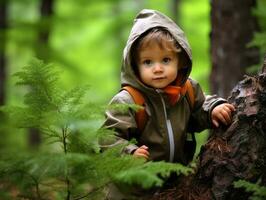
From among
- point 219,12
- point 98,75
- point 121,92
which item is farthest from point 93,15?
point 121,92

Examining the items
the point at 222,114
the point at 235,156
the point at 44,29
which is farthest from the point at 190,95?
the point at 44,29

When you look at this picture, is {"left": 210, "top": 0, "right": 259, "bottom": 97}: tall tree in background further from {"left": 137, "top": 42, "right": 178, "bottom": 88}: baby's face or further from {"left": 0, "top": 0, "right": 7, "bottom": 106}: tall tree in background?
{"left": 0, "top": 0, "right": 7, "bottom": 106}: tall tree in background

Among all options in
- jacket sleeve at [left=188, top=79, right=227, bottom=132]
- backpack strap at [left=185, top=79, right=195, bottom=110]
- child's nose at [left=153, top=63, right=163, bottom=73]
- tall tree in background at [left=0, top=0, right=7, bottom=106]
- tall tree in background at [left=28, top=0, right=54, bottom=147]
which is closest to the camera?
child's nose at [left=153, top=63, right=163, bottom=73]

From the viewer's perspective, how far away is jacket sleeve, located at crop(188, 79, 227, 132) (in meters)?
3.62

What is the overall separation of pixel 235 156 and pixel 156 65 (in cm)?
95

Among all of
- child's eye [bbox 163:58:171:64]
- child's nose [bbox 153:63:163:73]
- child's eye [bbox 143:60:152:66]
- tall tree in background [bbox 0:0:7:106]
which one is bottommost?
tall tree in background [bbox 0:0:7:106]

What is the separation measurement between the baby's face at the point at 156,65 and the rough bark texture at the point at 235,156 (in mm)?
580

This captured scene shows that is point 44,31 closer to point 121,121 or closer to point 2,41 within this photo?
point 2,41

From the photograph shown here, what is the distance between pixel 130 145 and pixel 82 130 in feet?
1.46

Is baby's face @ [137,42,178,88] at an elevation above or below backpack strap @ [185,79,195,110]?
above

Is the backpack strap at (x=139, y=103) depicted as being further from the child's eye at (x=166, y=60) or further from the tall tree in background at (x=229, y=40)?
the tall tree in background at (x=229, y=40)

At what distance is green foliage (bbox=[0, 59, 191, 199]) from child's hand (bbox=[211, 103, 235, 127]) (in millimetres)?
929

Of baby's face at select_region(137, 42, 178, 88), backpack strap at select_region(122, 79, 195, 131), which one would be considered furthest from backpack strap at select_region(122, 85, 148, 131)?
baby's face at select_region(137, 42, 178, 88)

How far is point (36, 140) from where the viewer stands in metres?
11.9
